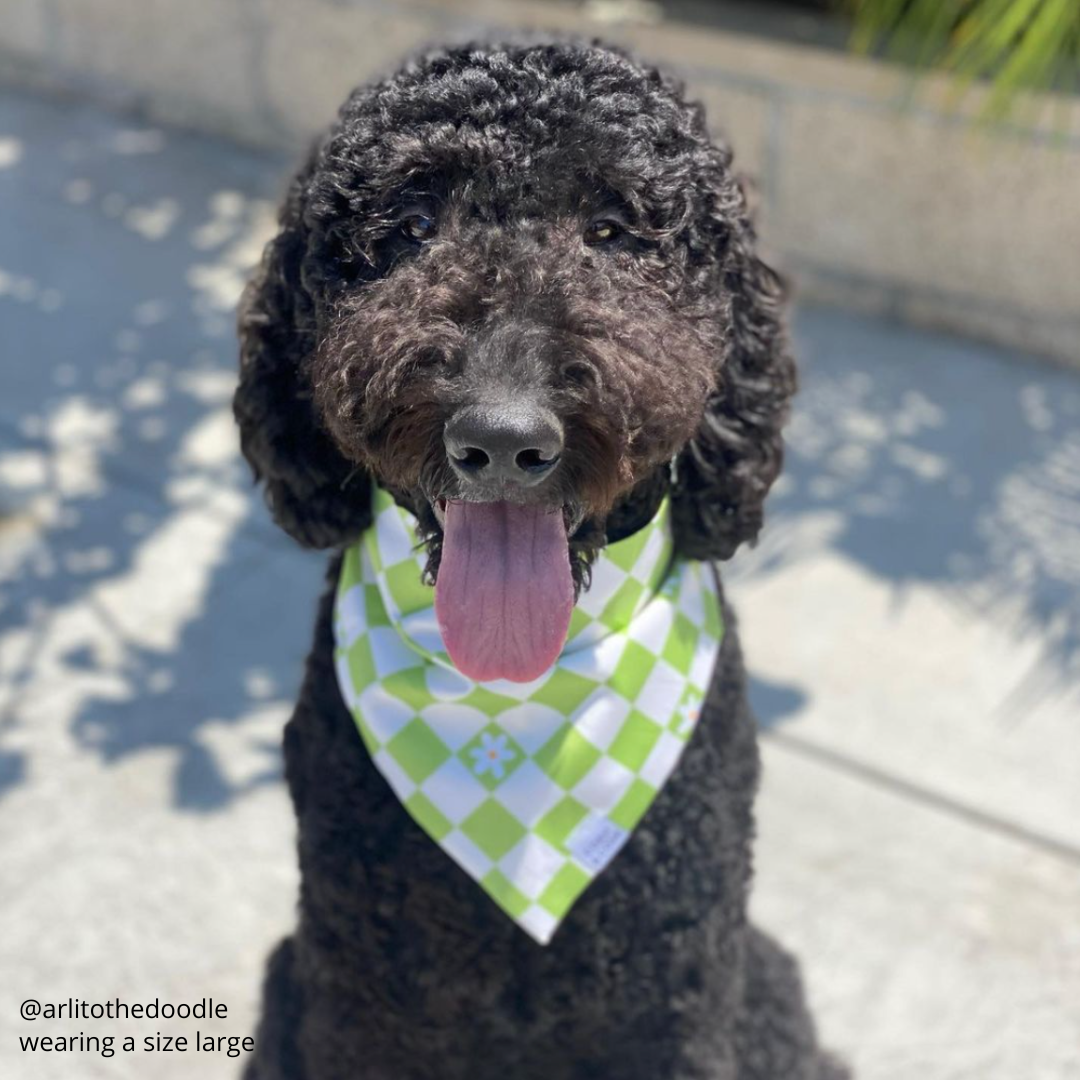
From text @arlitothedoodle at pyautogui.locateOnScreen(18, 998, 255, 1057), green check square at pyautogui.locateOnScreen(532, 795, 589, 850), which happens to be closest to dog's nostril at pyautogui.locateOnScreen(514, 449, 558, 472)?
green check square at pyautogui.locateOnScreen(532, 795, 589, 850)

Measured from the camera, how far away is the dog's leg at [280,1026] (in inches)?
88.4

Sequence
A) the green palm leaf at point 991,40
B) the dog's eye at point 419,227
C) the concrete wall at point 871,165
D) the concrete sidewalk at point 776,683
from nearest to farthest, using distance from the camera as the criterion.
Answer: the dog's eye at point 419,227
the concrete sidewalk at point 776,683
the green palm leaf at point 991,40
the concrete wall at point 871,165

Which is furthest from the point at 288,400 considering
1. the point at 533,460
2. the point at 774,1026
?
the point at 774,1026

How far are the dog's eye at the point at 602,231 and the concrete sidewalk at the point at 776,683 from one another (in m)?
1.71

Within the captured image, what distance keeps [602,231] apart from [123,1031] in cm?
184

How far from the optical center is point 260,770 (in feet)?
10.6

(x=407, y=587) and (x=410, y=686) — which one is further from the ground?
(x=407, y=587)

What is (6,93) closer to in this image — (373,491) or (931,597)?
(931,597)

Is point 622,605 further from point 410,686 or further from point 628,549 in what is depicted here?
point 410,686

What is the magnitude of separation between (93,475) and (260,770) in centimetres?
135

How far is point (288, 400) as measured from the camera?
1926 mm

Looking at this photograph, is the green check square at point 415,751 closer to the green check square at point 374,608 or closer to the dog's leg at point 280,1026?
the green check square at point 374,608

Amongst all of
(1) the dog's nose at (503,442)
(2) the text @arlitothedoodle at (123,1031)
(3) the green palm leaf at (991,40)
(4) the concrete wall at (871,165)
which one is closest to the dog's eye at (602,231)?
(1) the dog's nose at (503,442)

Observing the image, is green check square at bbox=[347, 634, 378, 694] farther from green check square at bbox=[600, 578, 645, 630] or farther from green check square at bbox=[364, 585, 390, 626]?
green check square at bbox=[600, 578, 645, 630]
